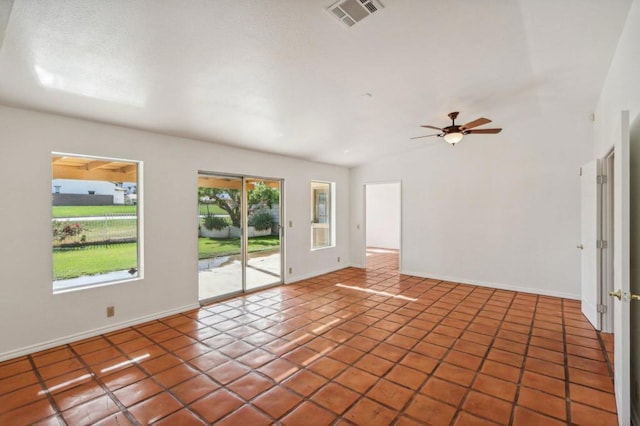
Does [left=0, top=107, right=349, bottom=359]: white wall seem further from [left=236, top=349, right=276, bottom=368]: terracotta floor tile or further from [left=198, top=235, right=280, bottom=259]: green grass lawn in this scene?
[left=236, top=349, right=276, bottom=368]: terracotta floor tile

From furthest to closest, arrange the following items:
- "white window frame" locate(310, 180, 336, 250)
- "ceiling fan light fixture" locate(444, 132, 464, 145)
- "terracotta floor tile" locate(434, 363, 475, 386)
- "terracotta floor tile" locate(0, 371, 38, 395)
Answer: "white window frame" locate(310, 180, 336, 250) → "ceiling fan light fixture" locate(444, 132, 464, 145) → "terracotta floor tile" locate(434, 363, 475, 386) → "terracotta floor tile" locate(0, 371, 38, 395)

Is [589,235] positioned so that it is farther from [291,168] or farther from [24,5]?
[24,5]

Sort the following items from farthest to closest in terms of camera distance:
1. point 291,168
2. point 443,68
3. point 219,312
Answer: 1. point 291,168
2. point 219,312
3. point 443,68

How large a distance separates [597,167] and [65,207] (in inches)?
237

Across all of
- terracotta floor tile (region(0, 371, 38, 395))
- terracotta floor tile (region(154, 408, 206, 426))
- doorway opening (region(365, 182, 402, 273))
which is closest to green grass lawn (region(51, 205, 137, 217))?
terracotta floor tile (region(0, 371, 38, 395))

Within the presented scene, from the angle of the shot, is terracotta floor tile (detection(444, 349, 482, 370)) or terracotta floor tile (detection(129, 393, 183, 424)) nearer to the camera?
terracotta floor tile (detection(129, 393, 183, 424))

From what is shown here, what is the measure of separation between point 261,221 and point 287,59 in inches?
130

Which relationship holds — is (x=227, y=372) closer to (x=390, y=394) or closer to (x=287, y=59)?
(x=390, y=394)

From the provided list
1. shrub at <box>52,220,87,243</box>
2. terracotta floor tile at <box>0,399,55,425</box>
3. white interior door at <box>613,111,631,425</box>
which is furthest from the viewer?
shrub at <box>52,220,87,243</box>

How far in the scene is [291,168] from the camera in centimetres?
584

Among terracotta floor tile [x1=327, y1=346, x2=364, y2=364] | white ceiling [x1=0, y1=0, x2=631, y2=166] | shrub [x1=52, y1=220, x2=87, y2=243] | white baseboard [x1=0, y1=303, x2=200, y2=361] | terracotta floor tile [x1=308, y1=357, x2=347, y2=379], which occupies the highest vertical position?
white ceiling [x1=0, y1=0, x2=631, y2=166]

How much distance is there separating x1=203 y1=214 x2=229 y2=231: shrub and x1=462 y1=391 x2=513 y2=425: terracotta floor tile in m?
3.92

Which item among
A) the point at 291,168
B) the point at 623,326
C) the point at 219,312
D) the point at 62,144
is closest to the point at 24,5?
the point at 62,144

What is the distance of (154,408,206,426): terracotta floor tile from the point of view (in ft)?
6.66
